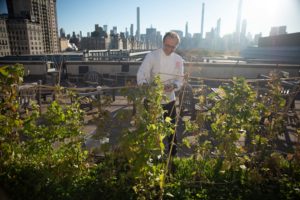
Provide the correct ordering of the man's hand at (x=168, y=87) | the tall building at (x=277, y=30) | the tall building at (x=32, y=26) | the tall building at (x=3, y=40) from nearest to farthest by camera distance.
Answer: the man's hand at (x=168, y=87) < the tall building at (x=277, y=30) < the tall building at (x=3, y=40) < the tall building at (x=32, y=26)

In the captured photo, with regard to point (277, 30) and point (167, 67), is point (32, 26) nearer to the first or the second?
point (277, 30)

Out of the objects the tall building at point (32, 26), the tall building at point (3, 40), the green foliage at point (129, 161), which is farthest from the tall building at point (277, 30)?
the tall building at point (3, 40)

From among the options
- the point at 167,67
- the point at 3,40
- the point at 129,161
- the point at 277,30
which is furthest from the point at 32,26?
the point at 129,161

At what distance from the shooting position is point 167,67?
12.4 ft

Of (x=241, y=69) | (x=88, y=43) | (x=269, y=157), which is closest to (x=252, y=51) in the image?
(x=241, y=69)

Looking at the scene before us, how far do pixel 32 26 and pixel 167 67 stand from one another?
459 feet

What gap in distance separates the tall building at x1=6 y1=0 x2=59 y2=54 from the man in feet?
428

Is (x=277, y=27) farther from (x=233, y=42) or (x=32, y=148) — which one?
(x=32, y=148)

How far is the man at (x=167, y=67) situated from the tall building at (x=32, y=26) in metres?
131

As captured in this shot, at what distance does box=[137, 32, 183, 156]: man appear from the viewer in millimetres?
3508

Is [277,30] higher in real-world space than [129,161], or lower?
higher

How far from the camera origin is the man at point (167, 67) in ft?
Result: 11.5

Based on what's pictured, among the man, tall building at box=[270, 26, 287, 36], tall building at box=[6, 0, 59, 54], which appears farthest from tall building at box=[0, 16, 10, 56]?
the man

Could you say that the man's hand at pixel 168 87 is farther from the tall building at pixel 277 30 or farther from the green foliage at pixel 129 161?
the tall building at pixel 277 30
